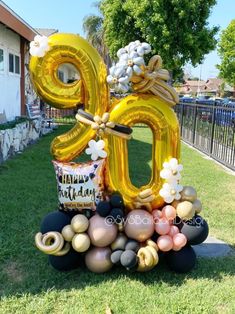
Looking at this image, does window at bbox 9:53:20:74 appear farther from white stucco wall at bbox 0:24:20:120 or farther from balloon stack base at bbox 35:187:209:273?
balloon stack base at bbox 35:187:209:273

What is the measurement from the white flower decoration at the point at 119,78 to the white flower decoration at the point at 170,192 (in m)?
0.89

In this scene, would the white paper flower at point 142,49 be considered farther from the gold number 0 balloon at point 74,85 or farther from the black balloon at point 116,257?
the black balloon at point 116,257

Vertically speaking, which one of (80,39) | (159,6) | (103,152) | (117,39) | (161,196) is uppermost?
(159,6)

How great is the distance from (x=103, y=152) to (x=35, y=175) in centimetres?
361

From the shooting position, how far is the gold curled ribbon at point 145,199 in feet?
10.7

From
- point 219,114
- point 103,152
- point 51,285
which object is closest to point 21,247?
point 51,285

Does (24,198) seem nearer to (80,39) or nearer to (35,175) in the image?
(35,175)

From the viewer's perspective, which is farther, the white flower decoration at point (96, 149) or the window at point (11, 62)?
the window at point (11, 62)

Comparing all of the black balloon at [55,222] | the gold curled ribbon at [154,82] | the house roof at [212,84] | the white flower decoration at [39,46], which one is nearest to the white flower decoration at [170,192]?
the gold curled ribbon at [154,82]

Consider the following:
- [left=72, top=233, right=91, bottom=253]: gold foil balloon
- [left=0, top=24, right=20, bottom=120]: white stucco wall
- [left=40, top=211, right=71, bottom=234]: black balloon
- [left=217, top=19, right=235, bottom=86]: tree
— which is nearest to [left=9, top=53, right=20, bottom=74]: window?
[left=0, top=24, right=20, bottom=120]: white stucco wall

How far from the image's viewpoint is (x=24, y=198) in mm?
5148

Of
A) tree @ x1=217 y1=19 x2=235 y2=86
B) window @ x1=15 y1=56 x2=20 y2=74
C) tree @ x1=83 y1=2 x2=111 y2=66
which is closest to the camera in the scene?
window @ x1=15 y1=56 x2=20 y2=74

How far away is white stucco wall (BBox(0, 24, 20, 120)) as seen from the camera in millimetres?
10102

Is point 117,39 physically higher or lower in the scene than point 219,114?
higher
